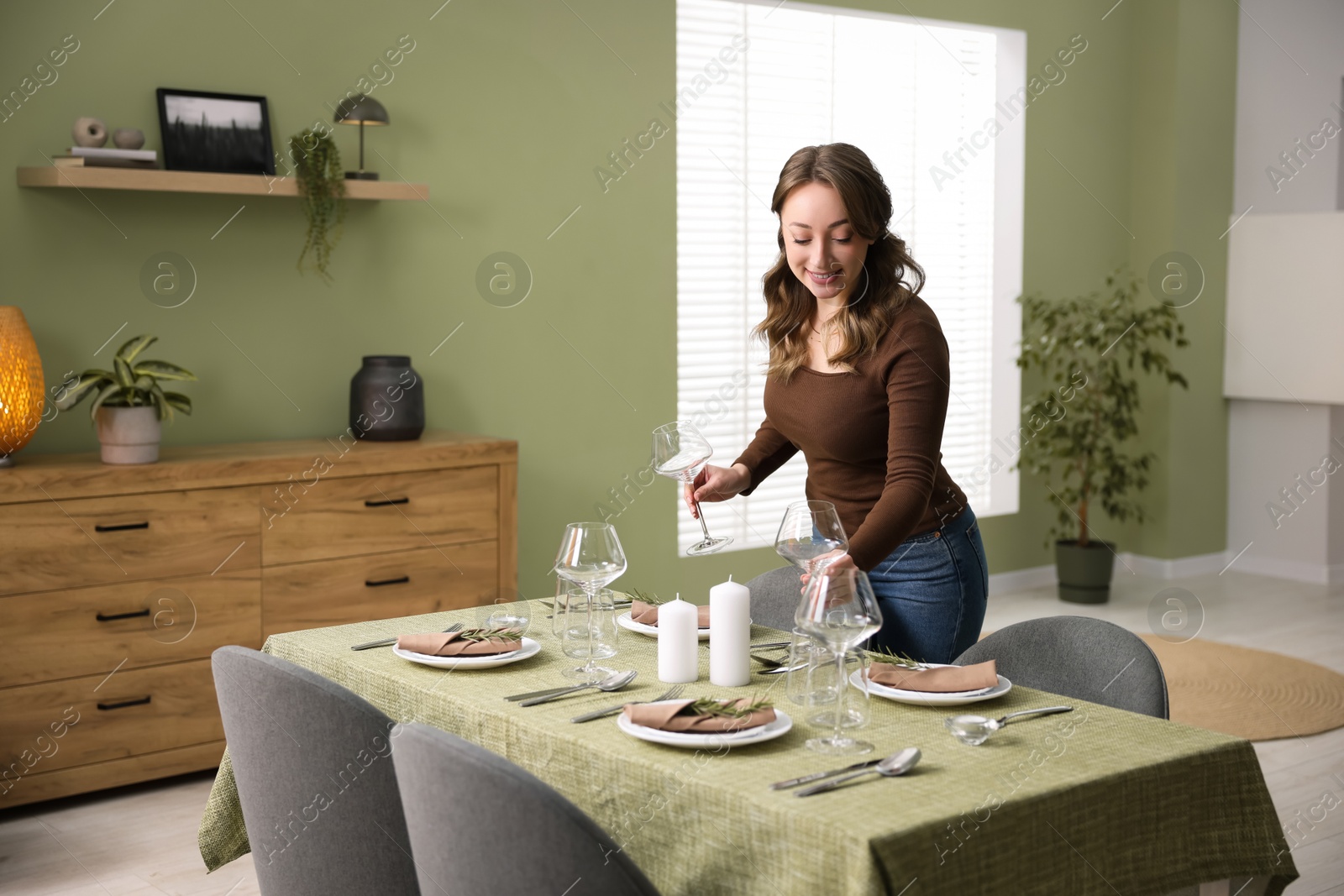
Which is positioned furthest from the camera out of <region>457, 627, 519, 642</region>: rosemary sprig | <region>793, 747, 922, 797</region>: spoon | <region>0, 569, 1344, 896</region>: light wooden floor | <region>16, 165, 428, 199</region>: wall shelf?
<region>16, 165, 428, 199</region>: wall shelf

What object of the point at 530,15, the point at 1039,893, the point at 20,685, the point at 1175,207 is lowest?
the point at 20,685

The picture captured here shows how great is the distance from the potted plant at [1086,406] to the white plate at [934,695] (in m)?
4.46

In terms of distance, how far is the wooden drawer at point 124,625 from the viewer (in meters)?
3.49

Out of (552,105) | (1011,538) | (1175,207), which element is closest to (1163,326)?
(1175,207)

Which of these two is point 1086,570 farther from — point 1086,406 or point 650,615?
point 650,615

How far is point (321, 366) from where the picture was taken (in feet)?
14.7

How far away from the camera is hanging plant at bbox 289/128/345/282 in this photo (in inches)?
165

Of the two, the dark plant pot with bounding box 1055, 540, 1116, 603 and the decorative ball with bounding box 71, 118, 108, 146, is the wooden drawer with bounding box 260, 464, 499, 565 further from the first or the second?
the dark plant pot with bounding box 1055, 540, 1116, 603

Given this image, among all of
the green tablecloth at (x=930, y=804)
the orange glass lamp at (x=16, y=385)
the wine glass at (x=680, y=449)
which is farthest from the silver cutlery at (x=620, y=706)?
the orange glass lamp at (x=16, y=385)

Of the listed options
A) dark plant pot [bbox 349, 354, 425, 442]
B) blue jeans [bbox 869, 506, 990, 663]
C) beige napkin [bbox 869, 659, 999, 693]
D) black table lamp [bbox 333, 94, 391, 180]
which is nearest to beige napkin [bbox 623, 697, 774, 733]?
beige napkin [bbox 869, 659, 999, 693]

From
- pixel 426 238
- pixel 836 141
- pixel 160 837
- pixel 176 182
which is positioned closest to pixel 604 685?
pixel 160 837

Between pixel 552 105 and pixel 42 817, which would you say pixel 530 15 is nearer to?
pixel 552 105

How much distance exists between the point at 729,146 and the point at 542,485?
167cm

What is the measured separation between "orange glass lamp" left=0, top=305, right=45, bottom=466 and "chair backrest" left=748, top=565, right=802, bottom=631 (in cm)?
213
